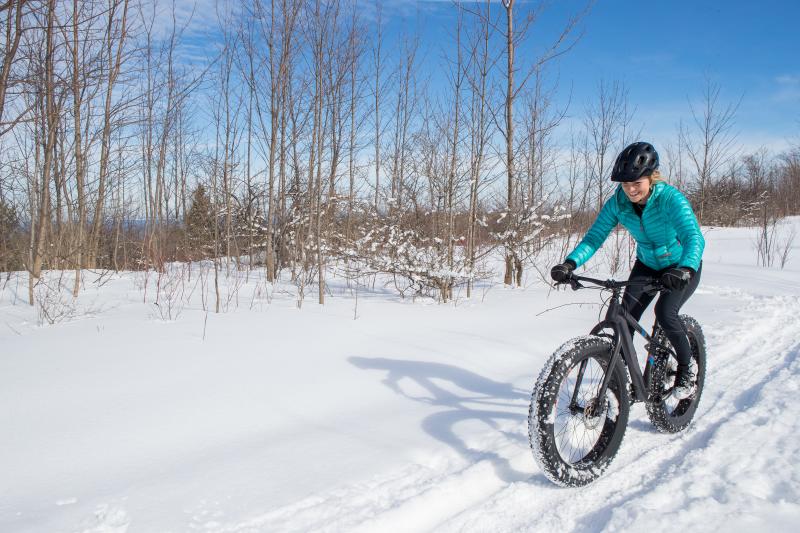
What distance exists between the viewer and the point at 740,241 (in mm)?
21922

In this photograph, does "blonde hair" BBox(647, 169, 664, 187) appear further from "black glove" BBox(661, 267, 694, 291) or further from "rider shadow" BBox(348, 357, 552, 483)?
"rider shadow" BBox(348, 357, 552, 483)

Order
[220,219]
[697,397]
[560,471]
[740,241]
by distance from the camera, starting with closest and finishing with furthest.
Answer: [560,471] → [697,397] → [220,219] → [740,241]

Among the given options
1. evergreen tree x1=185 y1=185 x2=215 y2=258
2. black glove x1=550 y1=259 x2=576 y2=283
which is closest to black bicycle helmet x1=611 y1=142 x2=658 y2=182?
black glove x1=550 y1=259 x2=576 y2=283

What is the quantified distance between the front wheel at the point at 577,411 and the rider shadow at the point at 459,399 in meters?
0.29

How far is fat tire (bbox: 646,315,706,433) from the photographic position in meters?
3.01

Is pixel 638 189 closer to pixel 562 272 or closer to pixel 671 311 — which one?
pixel 562 272

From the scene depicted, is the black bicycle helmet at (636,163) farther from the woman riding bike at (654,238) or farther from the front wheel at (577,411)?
the front wheel at (577,411)

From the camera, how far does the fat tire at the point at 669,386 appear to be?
301 centimetres

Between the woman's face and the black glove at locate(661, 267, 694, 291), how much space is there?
583 mm

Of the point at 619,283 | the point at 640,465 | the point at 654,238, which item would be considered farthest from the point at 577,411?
the point at 654,238

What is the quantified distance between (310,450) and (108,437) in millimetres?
1258

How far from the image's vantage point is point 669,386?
10.9 feet

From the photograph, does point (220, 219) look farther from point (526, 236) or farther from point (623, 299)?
point (623, 299)

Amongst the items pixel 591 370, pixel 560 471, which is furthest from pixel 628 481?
pixel 591 370
